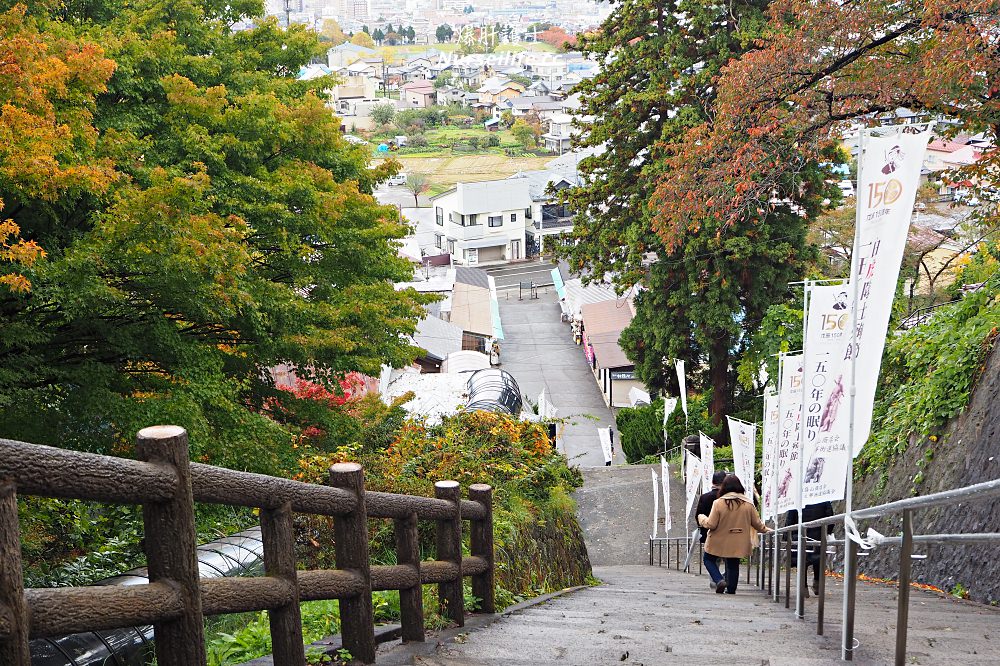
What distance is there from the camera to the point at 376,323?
1370 centimetres

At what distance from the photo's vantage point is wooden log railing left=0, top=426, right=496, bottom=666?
1986 mm

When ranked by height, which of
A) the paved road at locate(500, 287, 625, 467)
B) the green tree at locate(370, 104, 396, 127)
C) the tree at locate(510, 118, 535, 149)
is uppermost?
the green tree at locate(370, 104, 396, 127)

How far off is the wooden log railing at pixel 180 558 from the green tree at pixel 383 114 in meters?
105

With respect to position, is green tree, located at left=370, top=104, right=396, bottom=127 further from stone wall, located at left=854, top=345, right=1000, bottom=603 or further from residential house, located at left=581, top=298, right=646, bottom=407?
stone wall, located at left=854, top=345, right=1000, bottom=603

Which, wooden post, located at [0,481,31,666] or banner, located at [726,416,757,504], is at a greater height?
wooden post, located at [0,481,31,666]

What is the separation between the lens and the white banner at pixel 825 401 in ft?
18.4

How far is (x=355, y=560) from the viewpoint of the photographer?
347cm

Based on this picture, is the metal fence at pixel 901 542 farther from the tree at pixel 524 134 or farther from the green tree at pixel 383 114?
the green tree at pixel 383 114

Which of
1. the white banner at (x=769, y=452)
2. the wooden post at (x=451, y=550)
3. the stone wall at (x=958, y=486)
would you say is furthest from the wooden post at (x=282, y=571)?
the white banner at (x=769, y=452)

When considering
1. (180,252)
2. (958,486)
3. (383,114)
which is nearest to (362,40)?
(383,114)

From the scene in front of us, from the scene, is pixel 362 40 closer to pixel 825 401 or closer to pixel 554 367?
pixel 554 367

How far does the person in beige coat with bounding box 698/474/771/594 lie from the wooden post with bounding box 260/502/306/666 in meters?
5.50

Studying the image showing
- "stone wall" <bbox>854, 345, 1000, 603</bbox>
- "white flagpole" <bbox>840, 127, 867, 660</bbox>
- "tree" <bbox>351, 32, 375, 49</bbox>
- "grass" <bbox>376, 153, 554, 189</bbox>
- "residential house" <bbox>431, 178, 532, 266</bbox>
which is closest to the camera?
"white flagpole" <bbox>840, 127, 867, 660</bbox>

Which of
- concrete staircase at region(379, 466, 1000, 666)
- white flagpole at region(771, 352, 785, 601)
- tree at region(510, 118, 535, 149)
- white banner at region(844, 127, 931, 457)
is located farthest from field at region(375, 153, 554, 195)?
white banner at region(844, 127, 931, 457)
